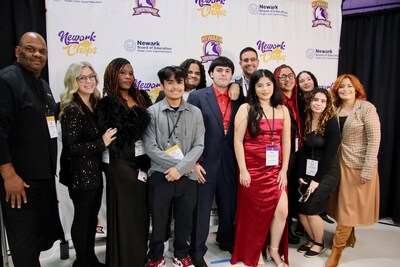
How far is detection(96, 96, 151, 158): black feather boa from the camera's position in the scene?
2062 mm

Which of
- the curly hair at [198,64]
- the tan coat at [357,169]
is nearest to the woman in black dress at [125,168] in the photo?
the curly hair at [198,64]

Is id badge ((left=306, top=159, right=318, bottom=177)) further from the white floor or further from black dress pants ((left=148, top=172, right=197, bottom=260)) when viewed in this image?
black dress pants ((left=148, top=172, right=197, bottom=260))

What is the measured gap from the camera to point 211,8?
328cm

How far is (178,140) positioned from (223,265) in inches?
48.0

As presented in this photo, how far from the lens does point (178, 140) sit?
2.21 metres

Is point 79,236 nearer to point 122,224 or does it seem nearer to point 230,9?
point 122,224

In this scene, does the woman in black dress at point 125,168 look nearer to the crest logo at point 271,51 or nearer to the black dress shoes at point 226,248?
the black dress shoes at point 226,248

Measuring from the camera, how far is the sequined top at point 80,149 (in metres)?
2.01

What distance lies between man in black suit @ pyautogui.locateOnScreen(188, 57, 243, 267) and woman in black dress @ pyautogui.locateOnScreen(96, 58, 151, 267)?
1.49 feet

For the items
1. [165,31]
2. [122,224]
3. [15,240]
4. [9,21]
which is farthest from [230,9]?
[15,240]

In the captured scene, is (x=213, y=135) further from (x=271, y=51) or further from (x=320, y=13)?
(x=320, y=13)

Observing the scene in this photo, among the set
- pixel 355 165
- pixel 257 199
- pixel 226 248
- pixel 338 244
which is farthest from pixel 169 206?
pixel 355 165

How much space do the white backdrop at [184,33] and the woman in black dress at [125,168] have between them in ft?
3.01

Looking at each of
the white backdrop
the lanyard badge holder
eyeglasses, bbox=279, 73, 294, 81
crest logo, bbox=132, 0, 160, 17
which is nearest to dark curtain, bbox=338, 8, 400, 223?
the white backdrop
